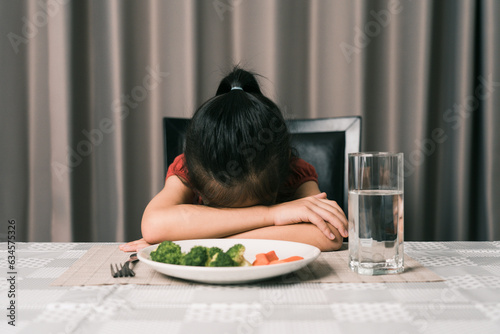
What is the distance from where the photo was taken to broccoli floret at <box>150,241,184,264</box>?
0.63 m

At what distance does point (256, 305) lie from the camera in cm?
52

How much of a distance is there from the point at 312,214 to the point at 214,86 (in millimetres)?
1069

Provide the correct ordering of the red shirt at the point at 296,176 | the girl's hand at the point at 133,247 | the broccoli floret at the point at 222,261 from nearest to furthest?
the broccoli floret at the point at 222,261
the girl's hand at the point at 133,247
the red shirt at the point at 296,176

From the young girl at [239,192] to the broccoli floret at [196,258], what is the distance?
241 mm

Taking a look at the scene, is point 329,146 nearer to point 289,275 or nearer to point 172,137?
point 172,137

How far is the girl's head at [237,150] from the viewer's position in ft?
2.90

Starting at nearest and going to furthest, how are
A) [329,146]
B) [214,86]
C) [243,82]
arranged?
1. [243,82]
2. [329,146]
3. [214,86]

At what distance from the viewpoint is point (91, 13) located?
181 cm

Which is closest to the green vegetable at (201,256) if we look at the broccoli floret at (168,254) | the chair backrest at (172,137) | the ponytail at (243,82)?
the broccoli floret at (168,254)

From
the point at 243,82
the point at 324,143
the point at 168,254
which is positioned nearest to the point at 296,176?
the point at 324,143

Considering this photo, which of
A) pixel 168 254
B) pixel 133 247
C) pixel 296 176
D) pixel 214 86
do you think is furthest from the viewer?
pixel 214 86

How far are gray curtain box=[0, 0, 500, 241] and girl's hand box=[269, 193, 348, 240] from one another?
91 centimetres

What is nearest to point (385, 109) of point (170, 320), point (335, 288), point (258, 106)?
point (258, 106)

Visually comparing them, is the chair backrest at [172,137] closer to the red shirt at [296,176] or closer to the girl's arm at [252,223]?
the red shirt at [296,176]
